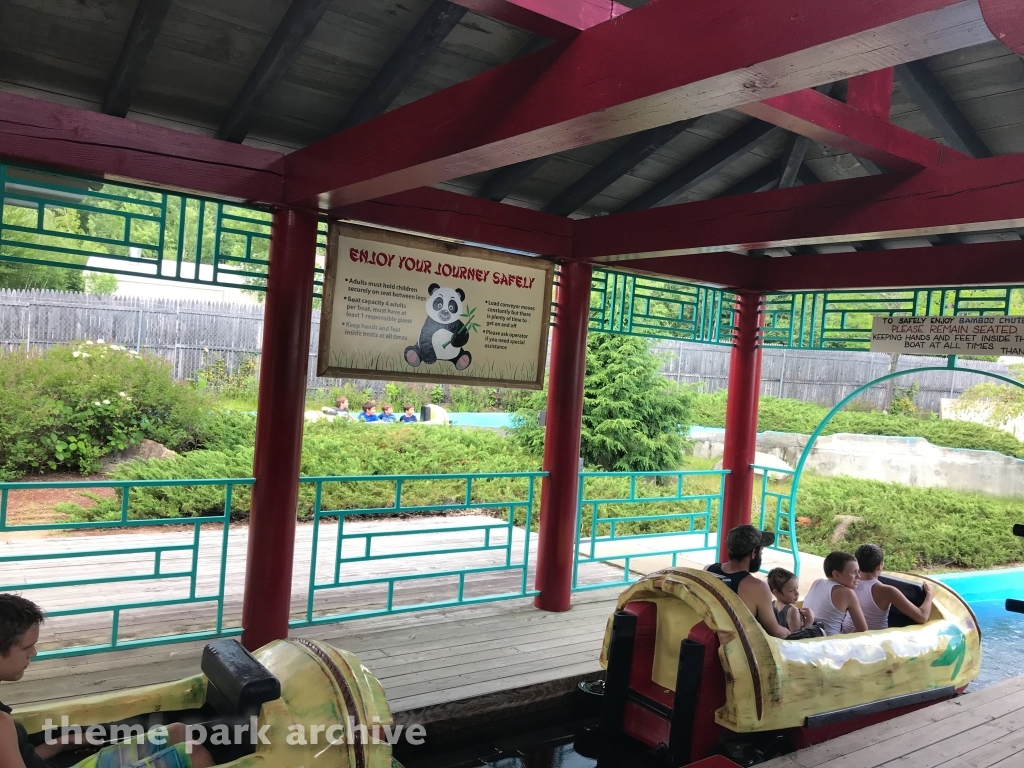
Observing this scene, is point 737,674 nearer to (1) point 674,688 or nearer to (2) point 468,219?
(1) point 674,688

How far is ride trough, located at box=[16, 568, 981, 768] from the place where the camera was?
244 centimetres

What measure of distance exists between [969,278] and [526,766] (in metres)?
3.85

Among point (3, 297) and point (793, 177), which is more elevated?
point (793, 177)

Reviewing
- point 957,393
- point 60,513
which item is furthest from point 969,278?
point 957,393

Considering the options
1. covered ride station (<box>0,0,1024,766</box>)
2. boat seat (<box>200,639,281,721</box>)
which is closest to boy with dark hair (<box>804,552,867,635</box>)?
covered ride station (<box>0,0,1024,766</box>)

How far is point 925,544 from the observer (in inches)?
419

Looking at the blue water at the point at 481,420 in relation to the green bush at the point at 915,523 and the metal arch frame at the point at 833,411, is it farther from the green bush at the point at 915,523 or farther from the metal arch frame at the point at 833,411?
the metal arch frame at the point at 833,411

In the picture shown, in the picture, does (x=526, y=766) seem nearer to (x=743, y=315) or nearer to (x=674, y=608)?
(x=674, y=608)

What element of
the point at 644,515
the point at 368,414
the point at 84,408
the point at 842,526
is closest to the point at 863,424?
the point at 842,526

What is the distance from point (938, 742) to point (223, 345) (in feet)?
37.4

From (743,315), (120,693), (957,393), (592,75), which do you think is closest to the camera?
(592,75)

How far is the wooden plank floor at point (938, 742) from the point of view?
11.1 ft

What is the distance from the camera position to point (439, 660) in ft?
Result: 14.3

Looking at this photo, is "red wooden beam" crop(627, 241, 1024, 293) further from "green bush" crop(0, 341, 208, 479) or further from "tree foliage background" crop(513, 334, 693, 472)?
"green bush" crop(0, 341, 208, 479)
